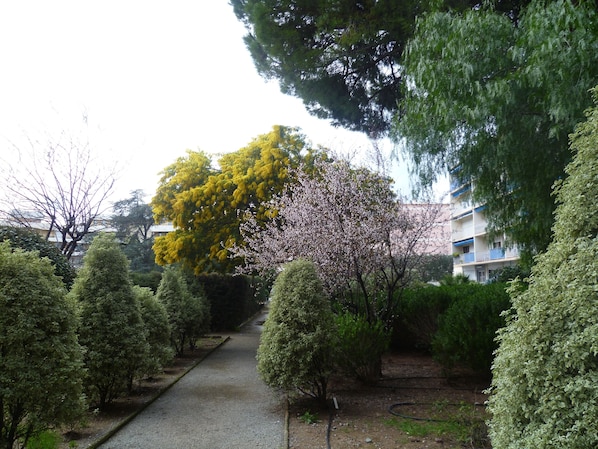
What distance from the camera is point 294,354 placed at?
5691 mm

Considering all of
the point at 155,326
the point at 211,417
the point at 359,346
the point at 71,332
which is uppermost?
the point at 71,332

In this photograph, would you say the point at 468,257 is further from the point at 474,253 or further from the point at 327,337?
the point at 327,337

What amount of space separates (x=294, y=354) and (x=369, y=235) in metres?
2.77

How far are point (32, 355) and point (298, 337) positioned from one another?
9.82 feet

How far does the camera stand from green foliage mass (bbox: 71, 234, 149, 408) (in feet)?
18.5

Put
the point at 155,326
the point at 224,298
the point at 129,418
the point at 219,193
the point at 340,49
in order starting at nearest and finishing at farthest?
the point at 129,418 < the point at 155,326 < the point at 340,49 < the point at 219,193 < the point at 224,298

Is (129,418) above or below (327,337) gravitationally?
below

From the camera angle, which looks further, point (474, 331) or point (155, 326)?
point (155, 326)

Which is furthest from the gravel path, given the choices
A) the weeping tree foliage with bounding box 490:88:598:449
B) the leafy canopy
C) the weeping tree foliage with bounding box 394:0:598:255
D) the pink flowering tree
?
the leafy canopy

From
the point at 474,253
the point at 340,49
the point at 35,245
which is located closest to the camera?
the point at 35,245

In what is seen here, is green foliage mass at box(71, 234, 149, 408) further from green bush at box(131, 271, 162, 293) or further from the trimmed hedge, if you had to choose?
the trimmed hedge

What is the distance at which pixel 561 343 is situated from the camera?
2.10 metres

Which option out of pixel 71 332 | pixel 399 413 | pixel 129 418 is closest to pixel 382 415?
pixel 399 413

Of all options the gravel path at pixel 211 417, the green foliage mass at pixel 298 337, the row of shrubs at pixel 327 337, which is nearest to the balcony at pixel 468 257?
the row of shrubs at pixel 327 337
